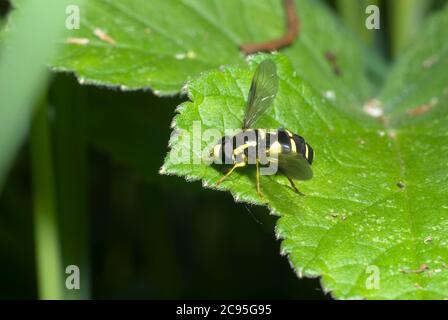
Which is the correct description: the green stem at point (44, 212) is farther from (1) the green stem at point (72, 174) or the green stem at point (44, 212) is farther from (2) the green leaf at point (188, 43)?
(2) the green leaf at point (188, 43)

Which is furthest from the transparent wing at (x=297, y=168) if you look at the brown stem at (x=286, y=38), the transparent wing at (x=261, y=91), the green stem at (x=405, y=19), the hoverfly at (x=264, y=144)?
the green stem at (x=405, y=19)

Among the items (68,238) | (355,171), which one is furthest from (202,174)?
(68,238)

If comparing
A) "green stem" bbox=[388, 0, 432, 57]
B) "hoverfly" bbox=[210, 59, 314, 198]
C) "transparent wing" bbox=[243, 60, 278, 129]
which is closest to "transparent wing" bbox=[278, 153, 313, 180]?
"hoverfly" bbox=[210, 59, 314, 198]

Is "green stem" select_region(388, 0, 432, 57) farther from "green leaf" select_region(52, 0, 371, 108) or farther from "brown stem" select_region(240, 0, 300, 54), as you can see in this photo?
"brown stem" select_region(240, 0, 300, 54)

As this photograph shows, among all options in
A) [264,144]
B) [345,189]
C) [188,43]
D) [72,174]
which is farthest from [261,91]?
[72,174]

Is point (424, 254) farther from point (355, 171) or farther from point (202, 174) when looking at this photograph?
point (202, 174)

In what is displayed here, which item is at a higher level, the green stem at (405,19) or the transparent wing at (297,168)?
the green stem at (405,19)
